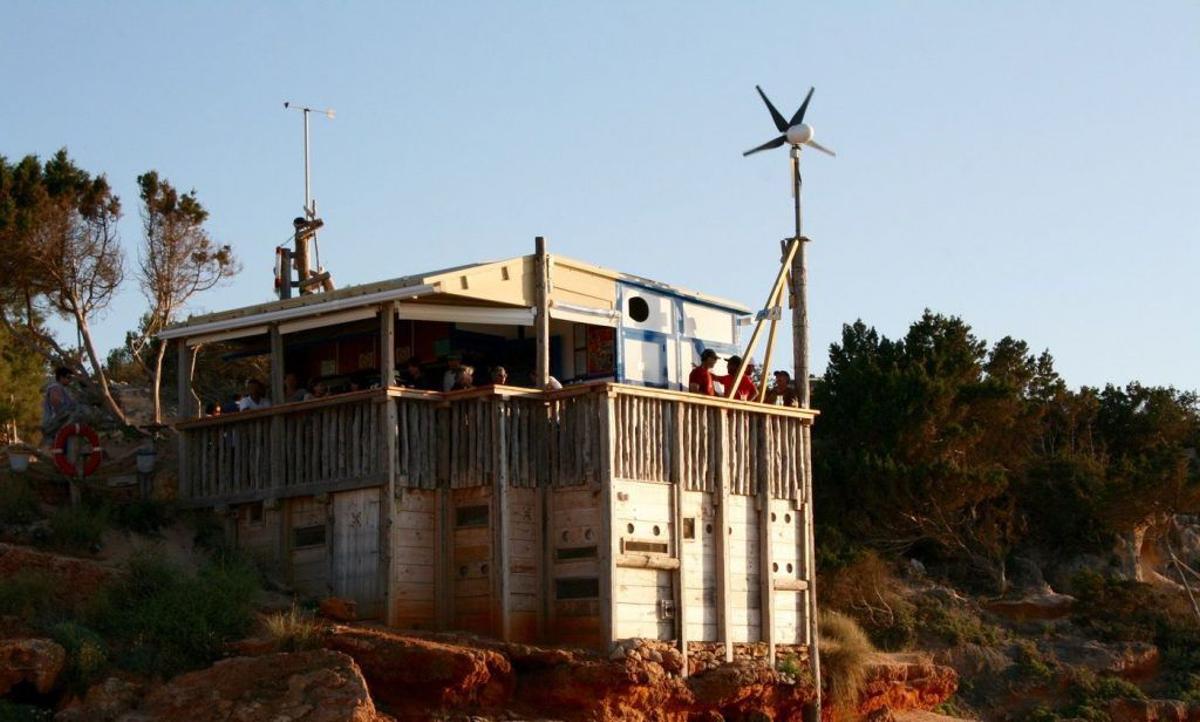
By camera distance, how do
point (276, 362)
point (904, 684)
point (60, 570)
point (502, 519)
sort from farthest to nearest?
point (904, 684), point (276, 362), point (502, 519), point (60, 570)

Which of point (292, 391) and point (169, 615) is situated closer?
point (169, 615)

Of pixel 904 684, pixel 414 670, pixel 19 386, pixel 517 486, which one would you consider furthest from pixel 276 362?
pixel 19 386

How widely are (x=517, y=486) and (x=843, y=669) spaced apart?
7171mm

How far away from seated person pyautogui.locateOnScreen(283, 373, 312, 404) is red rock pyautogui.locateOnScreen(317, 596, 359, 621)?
4.18 metres

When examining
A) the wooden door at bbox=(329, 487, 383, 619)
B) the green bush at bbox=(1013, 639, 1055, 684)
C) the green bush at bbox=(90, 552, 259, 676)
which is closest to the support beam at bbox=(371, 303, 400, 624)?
the wooden door at bbox=(329, 487, 383, 619)

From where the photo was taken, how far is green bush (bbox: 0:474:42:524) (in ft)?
94.7

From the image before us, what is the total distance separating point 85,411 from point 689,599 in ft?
34.5

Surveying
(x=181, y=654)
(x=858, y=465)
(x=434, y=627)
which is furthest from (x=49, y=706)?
(x=858, y=465)

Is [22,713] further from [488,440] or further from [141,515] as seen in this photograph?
[488,440]

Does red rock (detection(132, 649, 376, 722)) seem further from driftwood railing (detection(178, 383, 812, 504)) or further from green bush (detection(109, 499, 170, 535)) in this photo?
green bush (detection(109, 499, 170, 535))

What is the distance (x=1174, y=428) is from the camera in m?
45.2

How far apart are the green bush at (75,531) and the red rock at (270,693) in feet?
14.3

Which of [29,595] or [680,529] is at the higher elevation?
[680,529]

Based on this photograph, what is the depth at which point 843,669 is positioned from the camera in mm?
32594
